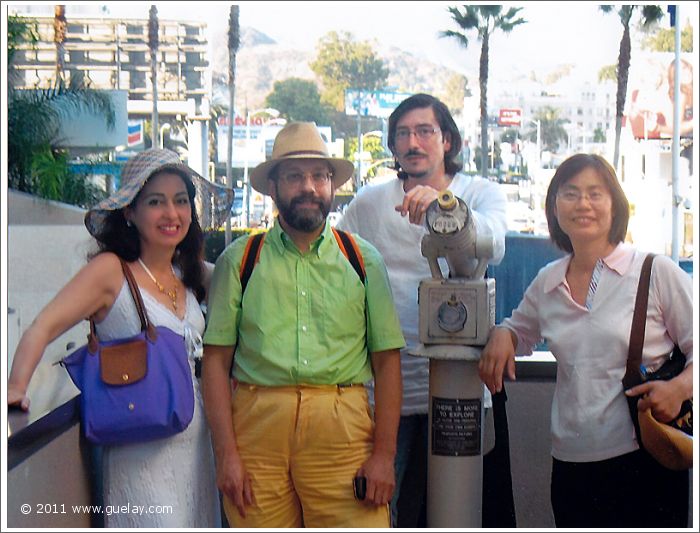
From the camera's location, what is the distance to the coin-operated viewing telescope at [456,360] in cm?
265

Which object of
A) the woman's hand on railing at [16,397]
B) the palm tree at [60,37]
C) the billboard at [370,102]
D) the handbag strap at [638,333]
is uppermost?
the palm tree at [60,37]

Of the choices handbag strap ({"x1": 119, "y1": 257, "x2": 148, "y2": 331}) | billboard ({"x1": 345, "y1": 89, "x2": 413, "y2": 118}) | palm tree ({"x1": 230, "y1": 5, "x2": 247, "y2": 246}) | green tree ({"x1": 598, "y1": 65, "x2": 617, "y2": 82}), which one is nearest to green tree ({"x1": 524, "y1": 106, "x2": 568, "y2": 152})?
green tree ({"x1": 598, "y1": 65, "x2": 617, "y2": 82})

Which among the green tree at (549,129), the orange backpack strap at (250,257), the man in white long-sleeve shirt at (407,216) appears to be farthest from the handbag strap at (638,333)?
the green tree at (549,129)

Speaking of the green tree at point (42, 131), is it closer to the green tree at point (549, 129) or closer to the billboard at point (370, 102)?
the green tree at point (549, 129)

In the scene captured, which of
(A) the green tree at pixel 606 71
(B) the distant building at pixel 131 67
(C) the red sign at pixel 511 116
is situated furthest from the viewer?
(B) the distant building at pixel 131 67

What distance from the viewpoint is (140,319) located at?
248 centimetres

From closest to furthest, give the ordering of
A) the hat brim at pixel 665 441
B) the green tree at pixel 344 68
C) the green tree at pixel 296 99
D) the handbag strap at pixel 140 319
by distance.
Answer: the hat brim at pixel 665 441
the handbag strap at pixel 140 319
the green tree at pixel 344 68
the green tree at pixel 296 99

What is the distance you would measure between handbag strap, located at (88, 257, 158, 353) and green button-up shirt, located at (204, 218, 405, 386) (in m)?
0.17

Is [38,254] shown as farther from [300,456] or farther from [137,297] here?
[300,456]

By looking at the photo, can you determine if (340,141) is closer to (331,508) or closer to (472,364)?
(472,364)

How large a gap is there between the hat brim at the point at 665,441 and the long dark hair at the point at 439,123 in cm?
116

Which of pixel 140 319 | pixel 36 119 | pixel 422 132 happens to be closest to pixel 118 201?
pixel 140 319

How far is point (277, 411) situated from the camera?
2473 millimetres

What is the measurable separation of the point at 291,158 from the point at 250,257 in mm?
335
